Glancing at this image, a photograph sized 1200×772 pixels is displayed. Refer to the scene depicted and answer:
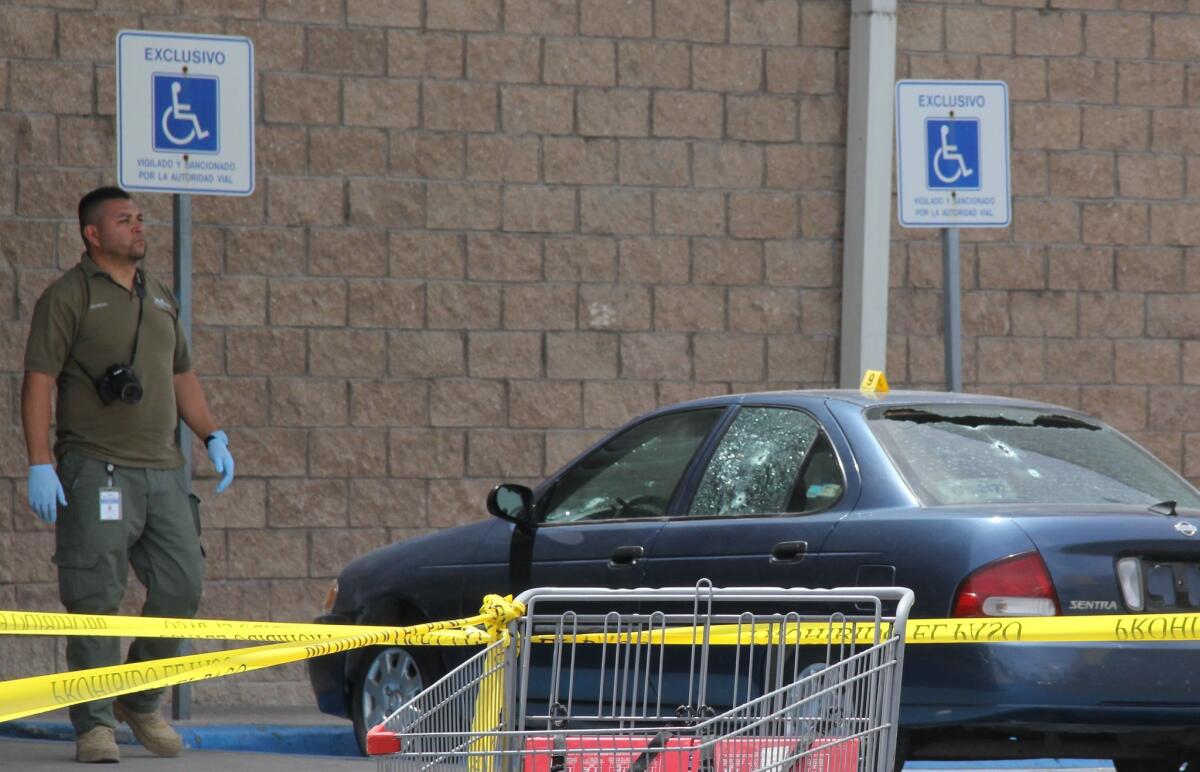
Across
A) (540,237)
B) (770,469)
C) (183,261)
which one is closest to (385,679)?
(770,469)

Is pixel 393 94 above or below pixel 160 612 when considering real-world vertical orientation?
above

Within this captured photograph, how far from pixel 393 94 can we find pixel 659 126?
149 cm

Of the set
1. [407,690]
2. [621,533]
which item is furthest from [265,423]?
[621,533]

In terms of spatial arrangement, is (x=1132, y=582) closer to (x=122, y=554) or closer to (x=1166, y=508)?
(x=1166, y=508)

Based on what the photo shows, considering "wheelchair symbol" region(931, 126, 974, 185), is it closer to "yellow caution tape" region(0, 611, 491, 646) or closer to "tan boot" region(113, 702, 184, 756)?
"tan boot" region(113, 702, 184, 756)

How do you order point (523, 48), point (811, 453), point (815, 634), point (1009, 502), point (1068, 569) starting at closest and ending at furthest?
point (815, 634) < point (1068, 569) < point (1009, 502) < point (811, 453) < point (523, 48)

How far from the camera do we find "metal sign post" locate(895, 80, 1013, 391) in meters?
9.17

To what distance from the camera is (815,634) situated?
475 cm

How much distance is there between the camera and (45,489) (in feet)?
25.2

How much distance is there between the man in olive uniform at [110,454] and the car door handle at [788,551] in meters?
2.71

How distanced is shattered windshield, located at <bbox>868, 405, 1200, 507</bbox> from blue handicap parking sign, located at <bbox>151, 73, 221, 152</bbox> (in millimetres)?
3581

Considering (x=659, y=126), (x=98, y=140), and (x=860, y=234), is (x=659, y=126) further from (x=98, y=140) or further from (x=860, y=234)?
(x=98, y=140)

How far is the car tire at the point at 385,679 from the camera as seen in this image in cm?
765

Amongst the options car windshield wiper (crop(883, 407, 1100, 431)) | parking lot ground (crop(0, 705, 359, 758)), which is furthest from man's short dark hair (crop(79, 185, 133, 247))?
car windshield wiper (crop(883, 407, 1100, 431))
